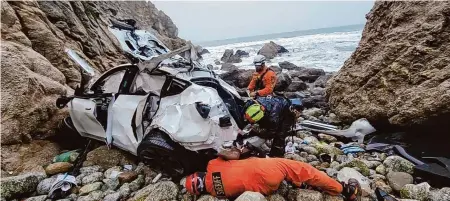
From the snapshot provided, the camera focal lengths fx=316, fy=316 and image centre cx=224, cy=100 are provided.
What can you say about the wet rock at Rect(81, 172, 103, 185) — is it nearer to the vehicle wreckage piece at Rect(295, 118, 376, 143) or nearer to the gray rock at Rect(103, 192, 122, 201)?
the gray rock at Rect(103, 192, 122, 201)

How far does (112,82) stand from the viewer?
18.9 feet

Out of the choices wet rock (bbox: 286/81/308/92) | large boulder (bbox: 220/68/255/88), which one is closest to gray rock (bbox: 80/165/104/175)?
wet rock (bbox: 286/81/308/92)

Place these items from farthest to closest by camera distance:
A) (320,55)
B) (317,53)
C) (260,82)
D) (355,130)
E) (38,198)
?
Answer: (317,53), (320,55), (260,82), (355,130), (38,198)

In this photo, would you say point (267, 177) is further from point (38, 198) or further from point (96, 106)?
point (96, 106)

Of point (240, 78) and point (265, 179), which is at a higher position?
point (265, 179)

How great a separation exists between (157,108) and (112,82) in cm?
149

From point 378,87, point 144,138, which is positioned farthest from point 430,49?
point 144,138

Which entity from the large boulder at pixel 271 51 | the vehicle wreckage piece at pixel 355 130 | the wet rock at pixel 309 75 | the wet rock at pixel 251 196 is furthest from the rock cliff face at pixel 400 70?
the large boulder at pixel 271 51

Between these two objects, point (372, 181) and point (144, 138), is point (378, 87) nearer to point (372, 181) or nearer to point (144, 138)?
point (372, 181)

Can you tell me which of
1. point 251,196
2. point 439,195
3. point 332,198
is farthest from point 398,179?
point 251,196

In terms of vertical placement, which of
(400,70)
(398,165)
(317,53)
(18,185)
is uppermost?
(400,70)

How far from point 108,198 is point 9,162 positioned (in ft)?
6.57

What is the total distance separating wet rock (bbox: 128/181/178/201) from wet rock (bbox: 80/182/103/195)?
0.70 m

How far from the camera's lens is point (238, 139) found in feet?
14.6
